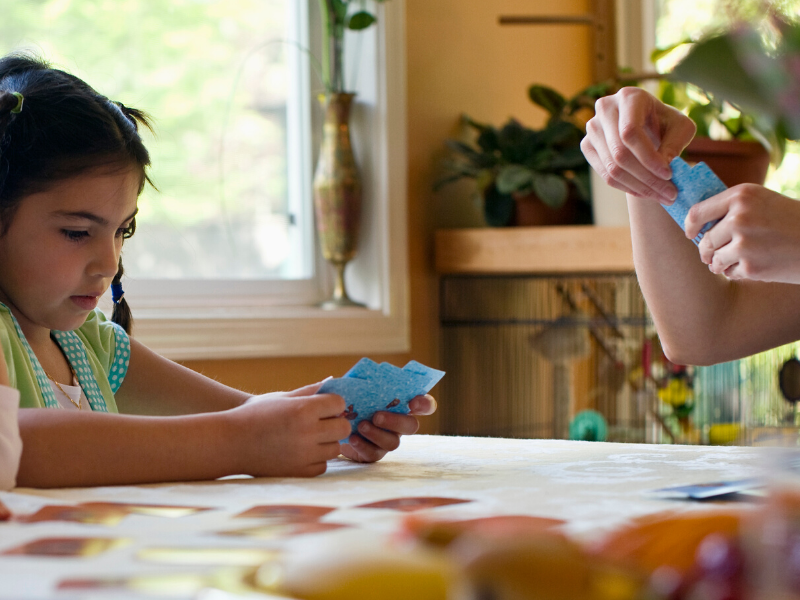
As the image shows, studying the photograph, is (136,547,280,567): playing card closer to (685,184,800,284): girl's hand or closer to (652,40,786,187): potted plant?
(685,184,800,284): girl's hand

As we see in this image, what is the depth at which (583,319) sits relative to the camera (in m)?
2.41

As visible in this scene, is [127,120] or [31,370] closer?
[31,370]

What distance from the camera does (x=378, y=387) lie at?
96 cm

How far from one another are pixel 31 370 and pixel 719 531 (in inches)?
31.5

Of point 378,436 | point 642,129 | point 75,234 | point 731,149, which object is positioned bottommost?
point 378,436

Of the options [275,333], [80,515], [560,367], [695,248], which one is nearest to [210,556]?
[80,515]

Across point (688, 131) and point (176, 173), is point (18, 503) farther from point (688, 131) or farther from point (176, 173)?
point (176, 173)

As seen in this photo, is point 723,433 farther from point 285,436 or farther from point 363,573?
point 363,573

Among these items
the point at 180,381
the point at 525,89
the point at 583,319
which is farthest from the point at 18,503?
the point at 525,89

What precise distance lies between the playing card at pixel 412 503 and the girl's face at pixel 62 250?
22.0 inches

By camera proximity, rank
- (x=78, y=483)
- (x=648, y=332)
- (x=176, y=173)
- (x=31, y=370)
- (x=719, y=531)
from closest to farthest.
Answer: (x=719, y=531), (x=78, y=483), (x=31, y=370), (x=176, y=173), (x=648, y=332)

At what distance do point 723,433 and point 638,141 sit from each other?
4.98 ft

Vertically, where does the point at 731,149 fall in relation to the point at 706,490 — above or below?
above

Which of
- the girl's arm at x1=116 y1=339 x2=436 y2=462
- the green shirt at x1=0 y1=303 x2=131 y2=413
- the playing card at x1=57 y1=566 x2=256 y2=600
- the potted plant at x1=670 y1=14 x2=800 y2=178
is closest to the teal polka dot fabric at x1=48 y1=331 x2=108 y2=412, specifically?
the green shirt at x1=0 y1=303 x2=131 y2=413
